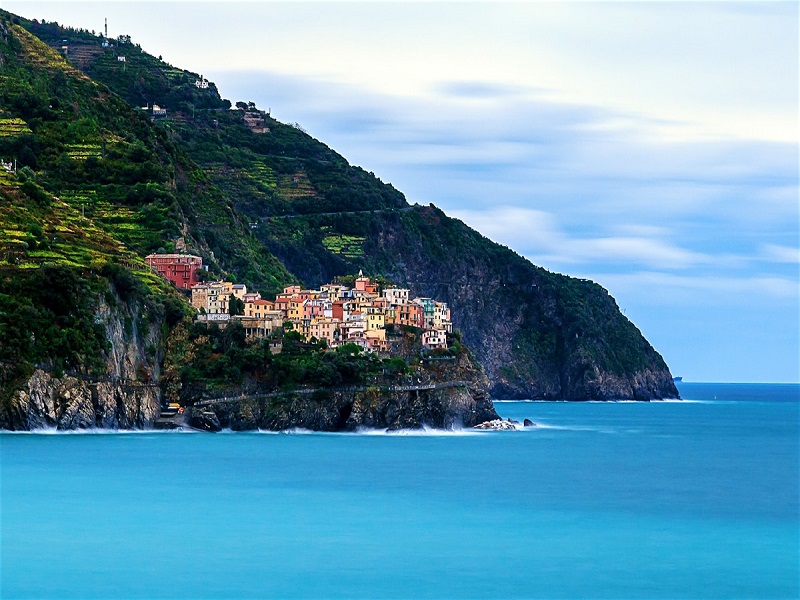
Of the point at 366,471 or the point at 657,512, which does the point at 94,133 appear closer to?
the point at 366,471

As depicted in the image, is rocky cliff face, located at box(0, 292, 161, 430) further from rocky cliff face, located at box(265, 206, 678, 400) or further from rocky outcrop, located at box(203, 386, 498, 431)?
rocky cliff face, located at box(265, 206, 678, 400)

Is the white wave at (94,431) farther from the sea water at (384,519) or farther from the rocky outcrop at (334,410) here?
the rocky outcrop at (334,410)

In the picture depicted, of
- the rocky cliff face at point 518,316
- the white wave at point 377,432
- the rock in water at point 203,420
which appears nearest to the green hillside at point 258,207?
the rocky cliff face at point 518,316

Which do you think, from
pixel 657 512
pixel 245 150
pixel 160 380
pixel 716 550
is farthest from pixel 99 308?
pixel 245 150

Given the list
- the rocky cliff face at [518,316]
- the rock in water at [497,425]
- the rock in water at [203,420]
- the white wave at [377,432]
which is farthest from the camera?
the rocky cliff face at [518,316]

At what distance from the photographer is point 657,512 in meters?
58.1

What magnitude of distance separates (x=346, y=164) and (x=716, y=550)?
14218cm

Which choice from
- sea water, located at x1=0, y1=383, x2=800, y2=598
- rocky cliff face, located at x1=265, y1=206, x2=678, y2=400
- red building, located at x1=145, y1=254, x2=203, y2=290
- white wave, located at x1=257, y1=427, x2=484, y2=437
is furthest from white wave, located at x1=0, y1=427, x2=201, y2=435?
rocky cliff face, located at x1=265, y1=206, x2=678, y2=400

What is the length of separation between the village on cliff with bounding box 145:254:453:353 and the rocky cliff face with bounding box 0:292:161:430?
6.33 metres

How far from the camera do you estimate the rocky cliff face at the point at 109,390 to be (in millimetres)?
85062

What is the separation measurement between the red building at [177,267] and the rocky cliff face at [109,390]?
12.8m

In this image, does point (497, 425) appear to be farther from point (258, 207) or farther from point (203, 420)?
point (258, 207)

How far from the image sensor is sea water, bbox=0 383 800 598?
138ft

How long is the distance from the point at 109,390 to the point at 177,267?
2142cm
